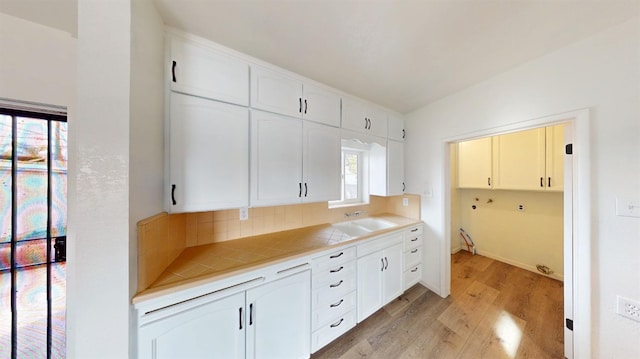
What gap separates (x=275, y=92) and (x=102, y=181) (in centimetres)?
119

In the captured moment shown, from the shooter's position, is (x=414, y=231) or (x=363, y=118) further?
(x=414, y=231)

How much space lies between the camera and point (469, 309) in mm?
2004

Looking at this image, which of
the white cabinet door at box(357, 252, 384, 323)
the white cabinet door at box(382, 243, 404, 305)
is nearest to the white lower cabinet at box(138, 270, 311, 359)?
the white cabinet door at box(357, 252, 384, 323)

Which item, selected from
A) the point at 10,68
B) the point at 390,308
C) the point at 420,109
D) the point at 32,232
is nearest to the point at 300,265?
the point at 390,308

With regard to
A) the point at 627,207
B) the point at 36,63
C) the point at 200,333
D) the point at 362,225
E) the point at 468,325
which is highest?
the point at 36,63

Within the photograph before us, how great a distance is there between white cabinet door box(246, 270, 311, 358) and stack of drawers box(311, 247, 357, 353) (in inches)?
2.9

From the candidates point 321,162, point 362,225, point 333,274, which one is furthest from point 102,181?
point 362,225

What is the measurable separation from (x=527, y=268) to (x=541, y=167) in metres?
1.59

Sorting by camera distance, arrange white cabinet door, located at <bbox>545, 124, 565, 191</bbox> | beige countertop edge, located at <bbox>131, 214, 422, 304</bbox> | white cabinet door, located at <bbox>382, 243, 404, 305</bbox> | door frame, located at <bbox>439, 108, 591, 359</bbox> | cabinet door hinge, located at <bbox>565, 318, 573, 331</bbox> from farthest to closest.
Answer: white cabinet door, located at <bbox>545, 124, 565, 191</bbox> → white cabinet door, located at <bbox>382, 243, 404, 305</bbox> → cabinet door hinge, located at <bbox>565, 318, 573, 331</bbox> → door frame, located at <bbox>439, 108, 591, 359</bbox> → beige countertop edge, located at <bbox>131, 214, 422, 304</bbox>

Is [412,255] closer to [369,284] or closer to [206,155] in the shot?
[369,284]

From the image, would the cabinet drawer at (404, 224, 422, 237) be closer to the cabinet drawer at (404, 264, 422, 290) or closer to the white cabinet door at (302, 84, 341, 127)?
the cabinet drawer at (404, 264, 422, 290)

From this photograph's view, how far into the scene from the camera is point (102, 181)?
0.80 metres

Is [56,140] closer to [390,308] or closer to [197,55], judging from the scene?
[197,55]

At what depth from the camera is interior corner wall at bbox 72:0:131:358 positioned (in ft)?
2.58
